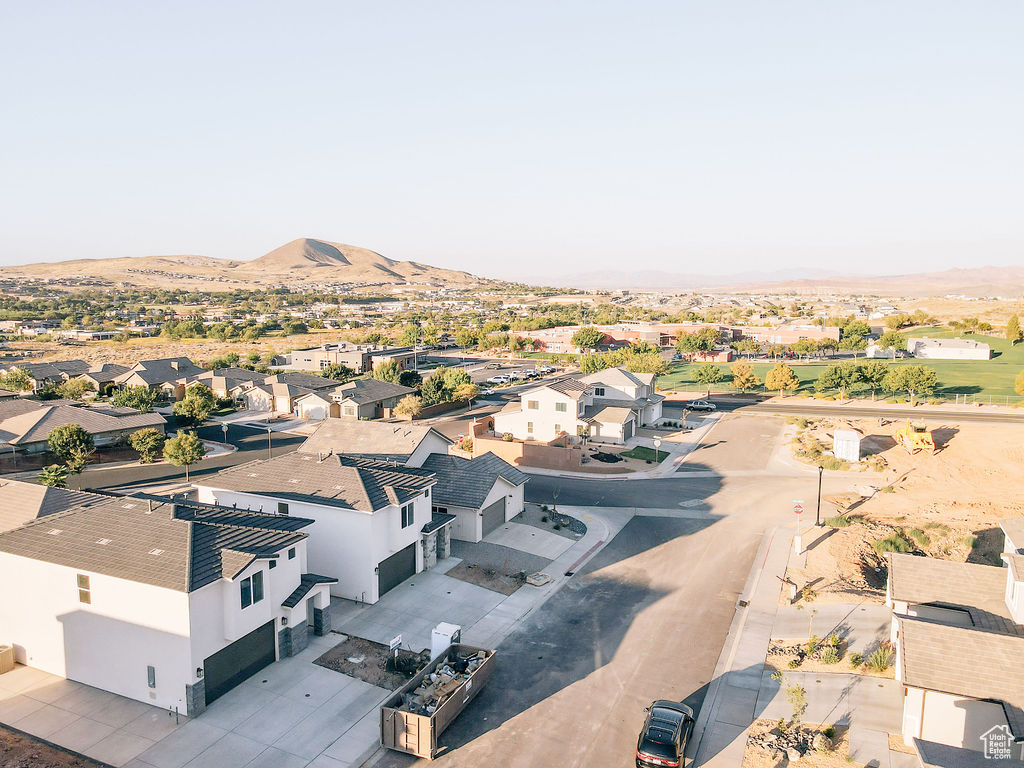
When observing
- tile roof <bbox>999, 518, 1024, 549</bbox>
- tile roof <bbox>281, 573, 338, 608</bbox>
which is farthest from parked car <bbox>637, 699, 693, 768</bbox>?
tile roof <bbox>999, 518, 1024, 549</bbox>

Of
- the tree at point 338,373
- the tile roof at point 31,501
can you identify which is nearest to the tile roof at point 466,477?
the tile roof at point 31,501

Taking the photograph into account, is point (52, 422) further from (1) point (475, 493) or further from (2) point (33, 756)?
(2) point (33, 756)

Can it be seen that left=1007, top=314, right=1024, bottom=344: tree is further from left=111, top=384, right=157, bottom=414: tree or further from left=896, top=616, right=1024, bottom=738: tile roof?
left=111, top=384, right=157, bottom=414: tree

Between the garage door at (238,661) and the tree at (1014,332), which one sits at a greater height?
the tree at (1014,332)

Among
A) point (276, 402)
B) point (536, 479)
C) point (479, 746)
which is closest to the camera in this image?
point (479, 746)

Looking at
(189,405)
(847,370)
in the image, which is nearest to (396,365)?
(189,405)

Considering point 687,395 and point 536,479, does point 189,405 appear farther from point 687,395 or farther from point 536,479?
point 687,395

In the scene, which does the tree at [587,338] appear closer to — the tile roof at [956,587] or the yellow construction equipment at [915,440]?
the yellow construction equipment at [915,440]

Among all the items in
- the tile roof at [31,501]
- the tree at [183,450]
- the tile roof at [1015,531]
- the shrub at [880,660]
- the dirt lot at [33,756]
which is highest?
the tile roof at [31,501]
